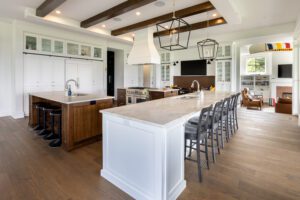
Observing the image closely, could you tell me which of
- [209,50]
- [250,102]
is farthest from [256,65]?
[209,50]

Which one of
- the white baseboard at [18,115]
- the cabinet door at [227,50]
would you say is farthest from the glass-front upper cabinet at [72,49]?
the cabinet door at [227,50]

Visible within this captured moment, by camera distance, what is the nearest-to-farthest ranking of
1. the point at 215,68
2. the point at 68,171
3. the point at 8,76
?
the point at 68,171, the point at 8,76, the point at 215,68

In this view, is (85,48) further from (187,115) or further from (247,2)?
(187,115)

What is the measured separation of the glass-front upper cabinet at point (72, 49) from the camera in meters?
6.77

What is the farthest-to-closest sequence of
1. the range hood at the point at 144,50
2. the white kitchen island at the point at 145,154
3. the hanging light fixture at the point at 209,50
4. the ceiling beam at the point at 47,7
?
the range hood at the point at 144,50, the ceiling beam at the point at 47,7, the hanging light fixture at the point at 209,50, the white kitchen island at the point at 145,154

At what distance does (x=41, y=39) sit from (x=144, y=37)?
11.4ft

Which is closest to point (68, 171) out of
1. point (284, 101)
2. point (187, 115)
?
point (187, 115)

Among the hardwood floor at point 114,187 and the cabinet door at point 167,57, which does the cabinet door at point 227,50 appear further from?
the hardwood floor at point 114,187

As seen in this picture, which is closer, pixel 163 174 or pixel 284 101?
pixel 163 174

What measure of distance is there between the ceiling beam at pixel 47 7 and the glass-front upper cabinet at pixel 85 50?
2.29 metres

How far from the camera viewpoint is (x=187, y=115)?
84.4 inches

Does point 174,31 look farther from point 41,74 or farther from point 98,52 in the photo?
point 98,52

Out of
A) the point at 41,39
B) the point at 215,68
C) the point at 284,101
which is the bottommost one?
the point at 284,101

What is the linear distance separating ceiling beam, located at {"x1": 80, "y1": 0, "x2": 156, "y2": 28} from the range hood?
1.47 meters
